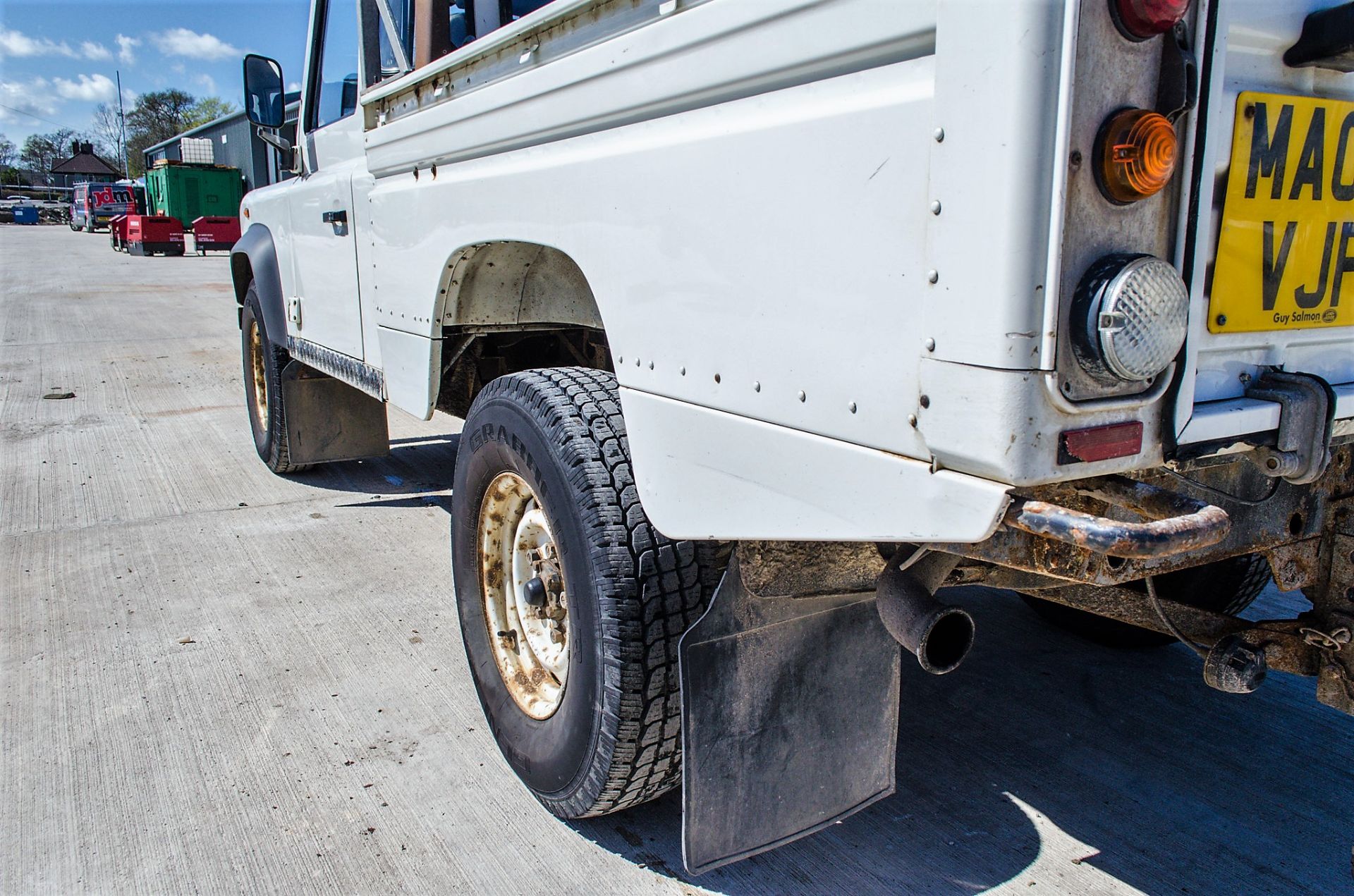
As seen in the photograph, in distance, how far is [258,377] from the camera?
5.84m

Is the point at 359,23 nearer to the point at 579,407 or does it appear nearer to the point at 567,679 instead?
the point at 579,407

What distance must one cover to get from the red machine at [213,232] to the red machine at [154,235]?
0.63 meters

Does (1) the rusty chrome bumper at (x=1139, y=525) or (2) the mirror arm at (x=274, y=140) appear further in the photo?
(2) the mirror arm at (x=274, y=140)

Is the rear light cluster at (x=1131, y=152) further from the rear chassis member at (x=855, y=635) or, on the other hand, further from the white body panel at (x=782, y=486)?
the rear chassis member at (x=855, y=635)

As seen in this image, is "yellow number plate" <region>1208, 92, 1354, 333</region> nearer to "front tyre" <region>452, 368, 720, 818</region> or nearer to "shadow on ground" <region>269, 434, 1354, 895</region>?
"front tyre" <region>452, 368, 720, 818</region>

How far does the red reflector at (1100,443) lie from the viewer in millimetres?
1319

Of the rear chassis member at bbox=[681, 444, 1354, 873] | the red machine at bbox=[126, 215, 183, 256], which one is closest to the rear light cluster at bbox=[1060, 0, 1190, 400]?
the rear chassis member at bbox=[681, 444, 1354, 873]

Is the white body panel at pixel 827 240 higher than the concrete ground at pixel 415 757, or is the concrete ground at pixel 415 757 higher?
the white body panel at pixel 827 240

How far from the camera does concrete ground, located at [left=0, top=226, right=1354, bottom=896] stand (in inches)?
93.0

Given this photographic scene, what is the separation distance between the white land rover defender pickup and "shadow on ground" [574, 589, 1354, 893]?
0.24m

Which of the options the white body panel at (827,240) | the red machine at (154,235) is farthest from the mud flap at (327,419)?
the red machine at (154,235)

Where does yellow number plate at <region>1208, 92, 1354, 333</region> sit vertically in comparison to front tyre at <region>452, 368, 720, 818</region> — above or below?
above

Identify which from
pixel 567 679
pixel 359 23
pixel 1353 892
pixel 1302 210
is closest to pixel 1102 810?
pixel 1353 892

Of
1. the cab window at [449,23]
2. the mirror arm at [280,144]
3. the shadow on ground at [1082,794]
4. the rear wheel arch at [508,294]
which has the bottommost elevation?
the shadow on ground at [1082,794]
